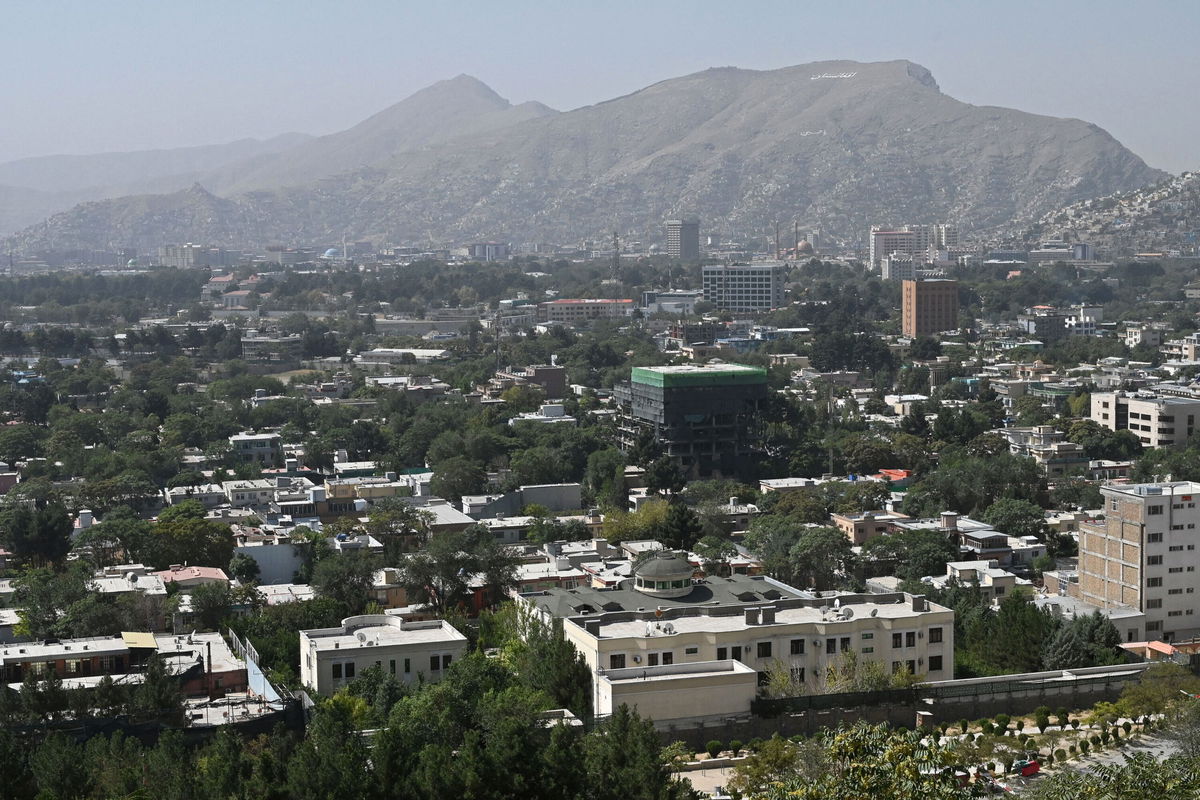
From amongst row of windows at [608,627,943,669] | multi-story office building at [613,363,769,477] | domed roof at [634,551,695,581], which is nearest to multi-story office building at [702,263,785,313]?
multi-story office building at [613,363,769,477]

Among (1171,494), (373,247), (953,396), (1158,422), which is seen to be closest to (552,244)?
(373,247)

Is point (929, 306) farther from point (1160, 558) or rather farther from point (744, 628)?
point (744, 628)

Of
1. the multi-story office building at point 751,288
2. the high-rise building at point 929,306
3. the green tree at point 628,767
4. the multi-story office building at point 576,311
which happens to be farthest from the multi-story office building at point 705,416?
the multi-story office building at point 751,288

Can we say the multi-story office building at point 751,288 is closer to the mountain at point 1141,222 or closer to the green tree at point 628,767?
the mountain at point 1141,222

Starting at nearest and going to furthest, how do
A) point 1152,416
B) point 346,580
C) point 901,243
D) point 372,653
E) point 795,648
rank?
1. point 795,648
2. point 372,653
3. point 346,580
4. point 1152,416
5. point 901,243

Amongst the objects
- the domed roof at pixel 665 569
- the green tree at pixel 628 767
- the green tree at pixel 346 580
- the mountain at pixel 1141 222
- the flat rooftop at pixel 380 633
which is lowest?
the green tree at pixel 346 580

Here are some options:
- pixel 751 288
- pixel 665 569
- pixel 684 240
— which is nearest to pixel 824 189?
pixel 684 240

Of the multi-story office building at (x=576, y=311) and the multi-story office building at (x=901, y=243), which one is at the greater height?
the multi-story office building at (x=901, y=243)
